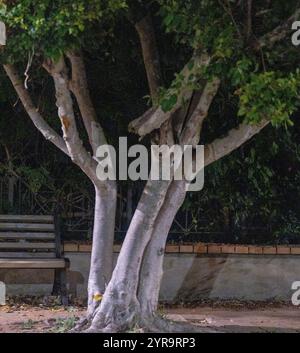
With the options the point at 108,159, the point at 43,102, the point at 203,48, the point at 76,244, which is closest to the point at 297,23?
the point at 203,48

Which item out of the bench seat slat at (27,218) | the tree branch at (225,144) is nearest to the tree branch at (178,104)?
the tree branch at (225,144)

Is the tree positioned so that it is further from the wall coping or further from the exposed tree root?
the wall coping

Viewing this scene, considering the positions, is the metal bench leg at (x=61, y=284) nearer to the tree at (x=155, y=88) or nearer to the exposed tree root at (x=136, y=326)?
the tree at (x=155, y=88)

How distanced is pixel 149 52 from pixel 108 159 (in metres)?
1.12

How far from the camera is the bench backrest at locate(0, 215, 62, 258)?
7.98 m

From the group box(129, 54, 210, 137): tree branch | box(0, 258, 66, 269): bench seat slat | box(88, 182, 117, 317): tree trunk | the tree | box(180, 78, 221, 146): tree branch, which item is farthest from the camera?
box(0, 258, 66, 269): bench seat slat

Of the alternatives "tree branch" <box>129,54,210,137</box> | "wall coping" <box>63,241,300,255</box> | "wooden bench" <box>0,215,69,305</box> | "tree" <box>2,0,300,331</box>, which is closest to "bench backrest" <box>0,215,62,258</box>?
"wooden bench" <box>0,215,69,305</box>

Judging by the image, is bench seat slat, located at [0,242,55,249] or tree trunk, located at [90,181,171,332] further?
bench seat slat, located at [0,242,55,249]

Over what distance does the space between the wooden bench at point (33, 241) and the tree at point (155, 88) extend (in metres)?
1.48

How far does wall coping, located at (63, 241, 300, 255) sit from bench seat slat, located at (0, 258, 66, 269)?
1.53 feet

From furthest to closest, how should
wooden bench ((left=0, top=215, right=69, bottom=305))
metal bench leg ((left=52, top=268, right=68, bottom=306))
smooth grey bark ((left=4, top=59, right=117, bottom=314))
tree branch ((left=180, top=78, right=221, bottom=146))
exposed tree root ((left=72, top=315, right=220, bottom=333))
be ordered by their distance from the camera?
1. wooden bench ((left=0, top=215, right=69, bottom=305))
2. metal bench leg ((left=52, top=268, right=68, bottom=306))
3. smooth grey bark ((left=4, top=59, right=117, bottom=314))
4. tree branch ((left=180, top=78, right=221, bottom=146))
5. exposed tree root ((left=72, top=315, right=220, bottom=333))

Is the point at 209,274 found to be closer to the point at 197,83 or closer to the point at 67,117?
the point at 67,117

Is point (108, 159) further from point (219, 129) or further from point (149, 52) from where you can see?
point (219, 129)

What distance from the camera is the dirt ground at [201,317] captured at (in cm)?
647
